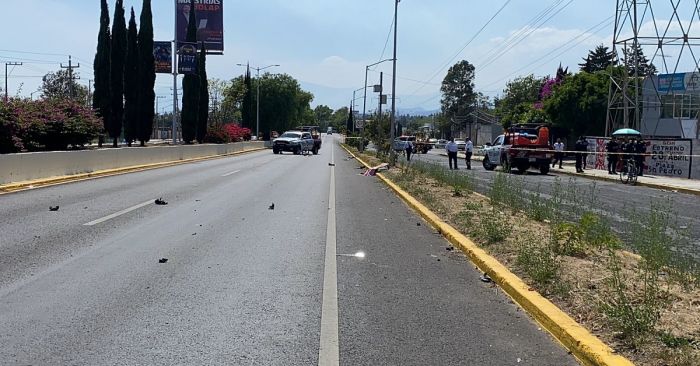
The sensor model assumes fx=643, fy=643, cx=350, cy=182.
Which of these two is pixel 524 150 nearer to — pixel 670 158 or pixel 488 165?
pixel 488 165

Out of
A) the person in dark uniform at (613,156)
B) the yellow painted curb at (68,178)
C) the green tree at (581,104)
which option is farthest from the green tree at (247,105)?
the person in dark uniform at (613,156)

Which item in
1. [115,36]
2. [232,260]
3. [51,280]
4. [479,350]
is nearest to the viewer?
[479,350]

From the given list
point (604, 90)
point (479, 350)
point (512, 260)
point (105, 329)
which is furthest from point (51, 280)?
point (604, 90)

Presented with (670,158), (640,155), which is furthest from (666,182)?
(670,158)

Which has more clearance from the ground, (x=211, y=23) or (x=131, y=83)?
(x=211, y=23)

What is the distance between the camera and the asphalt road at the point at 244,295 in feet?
16.9

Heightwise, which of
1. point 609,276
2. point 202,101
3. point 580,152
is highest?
point 202,101

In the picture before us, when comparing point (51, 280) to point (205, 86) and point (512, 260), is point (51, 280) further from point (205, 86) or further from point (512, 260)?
point (205, 86)

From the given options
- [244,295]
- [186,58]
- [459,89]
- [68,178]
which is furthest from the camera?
[459,89]

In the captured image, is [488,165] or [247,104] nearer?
[488,165]

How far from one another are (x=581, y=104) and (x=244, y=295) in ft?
162

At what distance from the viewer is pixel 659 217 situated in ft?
26.7

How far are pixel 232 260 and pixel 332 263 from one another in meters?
1.34

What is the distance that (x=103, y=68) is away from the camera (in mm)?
34625
